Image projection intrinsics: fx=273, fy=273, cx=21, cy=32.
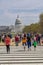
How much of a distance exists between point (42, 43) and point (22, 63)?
66.3ft

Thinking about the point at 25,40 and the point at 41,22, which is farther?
the point at 41,22

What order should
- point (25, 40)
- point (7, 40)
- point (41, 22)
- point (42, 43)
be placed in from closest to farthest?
point (7, 40) → point (25, 40) → point (42, 43) → point (41, 22)

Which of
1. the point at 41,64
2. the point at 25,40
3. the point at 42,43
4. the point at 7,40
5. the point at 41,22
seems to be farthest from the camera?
the point at 41,22

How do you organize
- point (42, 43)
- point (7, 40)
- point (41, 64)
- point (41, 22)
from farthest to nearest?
1. point (41, 22)
2. point (42, 43)
3. point (7, 40)
4. point (41, 64)

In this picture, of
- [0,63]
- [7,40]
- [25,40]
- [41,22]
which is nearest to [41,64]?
[0,63]

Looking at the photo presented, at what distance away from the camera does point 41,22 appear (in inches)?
4035

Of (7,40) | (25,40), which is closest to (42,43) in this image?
(25,40)

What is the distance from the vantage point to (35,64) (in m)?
13.4

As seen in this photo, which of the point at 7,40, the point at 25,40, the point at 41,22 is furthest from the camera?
the point at 41,22

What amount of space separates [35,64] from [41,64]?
294 millimetres

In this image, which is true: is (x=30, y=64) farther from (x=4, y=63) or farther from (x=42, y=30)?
(x=42, y=30)

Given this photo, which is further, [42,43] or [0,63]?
[42,43]

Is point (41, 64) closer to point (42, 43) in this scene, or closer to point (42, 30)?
point (42, 43)

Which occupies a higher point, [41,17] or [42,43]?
[41,17]
